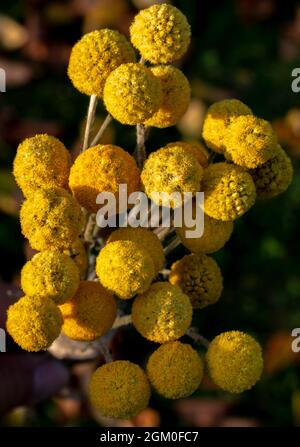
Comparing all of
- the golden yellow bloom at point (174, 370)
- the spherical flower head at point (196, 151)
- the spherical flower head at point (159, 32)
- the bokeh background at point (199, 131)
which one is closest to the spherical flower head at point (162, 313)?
the golden yellow bloom at point (174, 370)

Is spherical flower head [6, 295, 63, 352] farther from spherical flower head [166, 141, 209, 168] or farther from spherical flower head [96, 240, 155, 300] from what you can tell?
spherical flower head [166, 141, 209, 168]

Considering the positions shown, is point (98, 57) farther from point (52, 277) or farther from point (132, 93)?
point (52, 277)

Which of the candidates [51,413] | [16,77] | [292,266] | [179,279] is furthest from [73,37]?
[179,279]

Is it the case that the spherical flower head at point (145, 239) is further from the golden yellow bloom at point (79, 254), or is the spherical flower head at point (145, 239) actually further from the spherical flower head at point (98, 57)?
the spherical flower head at point (98, 57)

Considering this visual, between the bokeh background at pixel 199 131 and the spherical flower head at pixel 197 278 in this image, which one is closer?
the spherical flower head at pixel 197 278

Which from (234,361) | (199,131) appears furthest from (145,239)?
(199,131)

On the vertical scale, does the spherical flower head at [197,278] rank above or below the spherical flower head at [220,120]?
below

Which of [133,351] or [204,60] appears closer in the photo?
[133,351]
